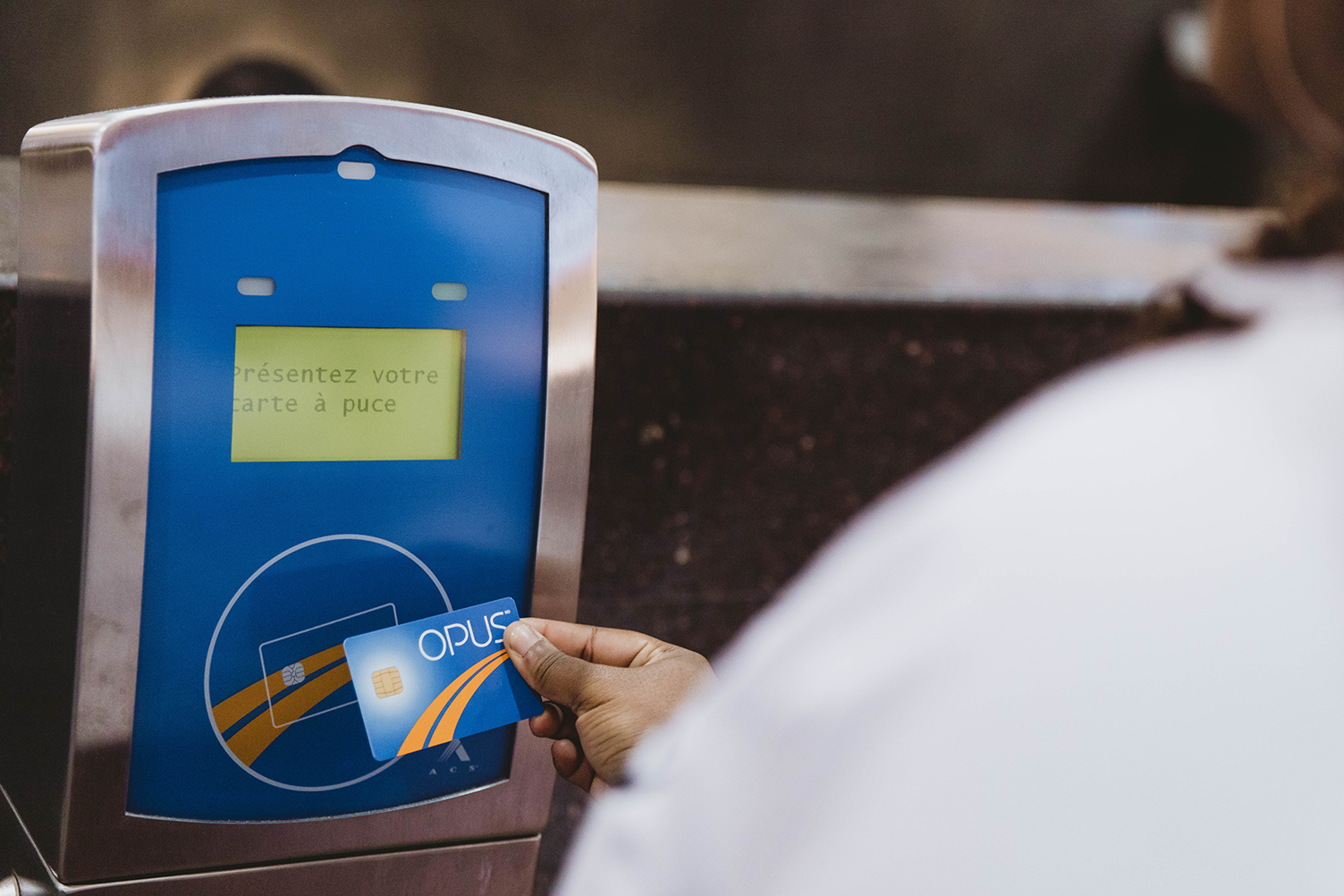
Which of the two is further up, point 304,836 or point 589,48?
point 589,48

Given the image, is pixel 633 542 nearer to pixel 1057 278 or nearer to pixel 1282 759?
pixel 1057 278

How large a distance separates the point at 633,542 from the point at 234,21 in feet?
4.96

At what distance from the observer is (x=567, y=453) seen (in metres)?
0.84

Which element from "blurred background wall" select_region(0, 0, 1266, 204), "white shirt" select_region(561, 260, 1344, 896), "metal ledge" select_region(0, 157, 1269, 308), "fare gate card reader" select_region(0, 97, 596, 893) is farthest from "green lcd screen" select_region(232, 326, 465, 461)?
"blurred background wall" select_region(0, 0, 1266, 204)

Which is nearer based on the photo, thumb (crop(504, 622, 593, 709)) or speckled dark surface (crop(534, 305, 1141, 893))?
thumb (crop(504, 622, 593, 709))

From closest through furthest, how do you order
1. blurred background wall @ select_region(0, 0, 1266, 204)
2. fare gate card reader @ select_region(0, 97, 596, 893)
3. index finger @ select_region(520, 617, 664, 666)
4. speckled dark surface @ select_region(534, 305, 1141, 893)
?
fare gate card reader @ select_region(0, 97, 596, 893) < index finger @ select_region(520, 617, 664, 666) < speckled dark surface @ select_region(534, 305, 1141, 893) < blurred background wall @ select_region(0, 0, 1266, 204)

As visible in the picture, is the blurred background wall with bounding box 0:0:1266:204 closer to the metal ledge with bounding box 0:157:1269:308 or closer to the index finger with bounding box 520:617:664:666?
the metal ledge with bounding box 0:157:1269:308

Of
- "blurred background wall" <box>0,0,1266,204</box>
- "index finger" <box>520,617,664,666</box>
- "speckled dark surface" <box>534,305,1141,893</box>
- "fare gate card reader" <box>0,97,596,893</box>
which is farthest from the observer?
"blurred background wall" <box>0,0,1266,204</box>

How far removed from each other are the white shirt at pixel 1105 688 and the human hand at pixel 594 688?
439 mm

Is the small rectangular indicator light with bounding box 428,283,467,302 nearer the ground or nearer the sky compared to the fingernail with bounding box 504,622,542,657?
nearer the sky

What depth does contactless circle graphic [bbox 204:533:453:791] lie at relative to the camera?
2.43 feet

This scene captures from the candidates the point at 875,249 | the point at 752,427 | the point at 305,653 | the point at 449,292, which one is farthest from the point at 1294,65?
the point at 875,249

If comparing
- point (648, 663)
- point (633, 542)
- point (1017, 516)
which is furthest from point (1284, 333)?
point (633, 542)

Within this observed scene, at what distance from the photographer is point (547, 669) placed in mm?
774
